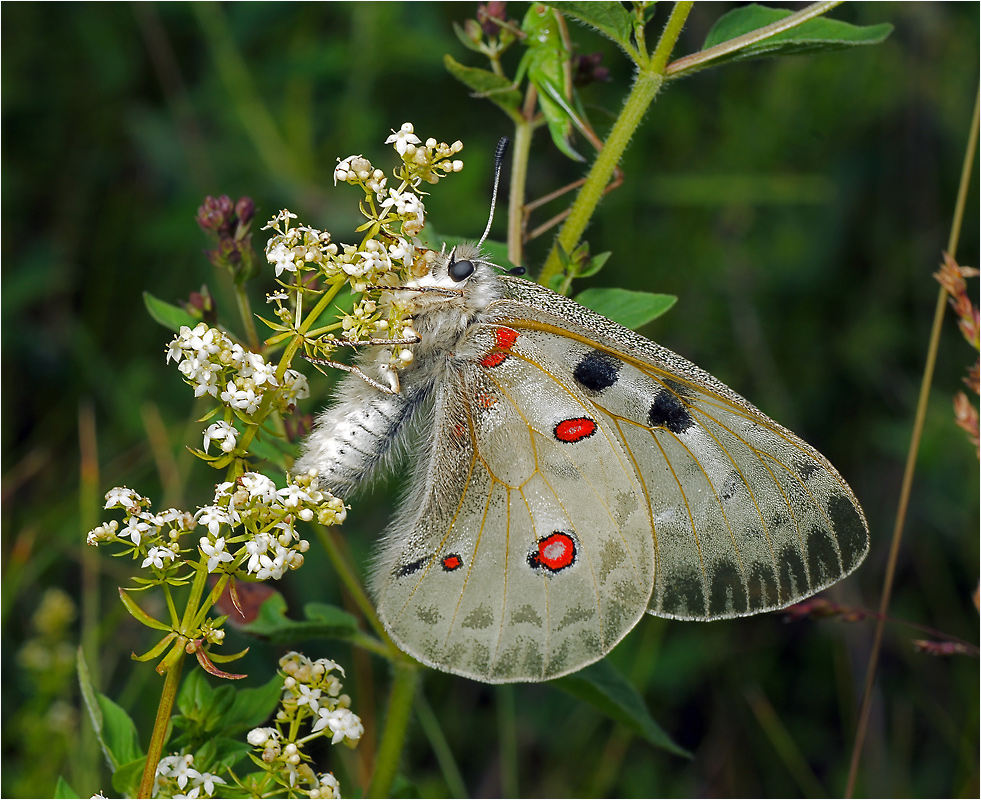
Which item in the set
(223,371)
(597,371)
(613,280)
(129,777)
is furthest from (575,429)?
(613,280)

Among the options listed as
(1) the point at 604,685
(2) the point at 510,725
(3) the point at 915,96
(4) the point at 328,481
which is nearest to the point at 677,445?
(1) the point at 604,685

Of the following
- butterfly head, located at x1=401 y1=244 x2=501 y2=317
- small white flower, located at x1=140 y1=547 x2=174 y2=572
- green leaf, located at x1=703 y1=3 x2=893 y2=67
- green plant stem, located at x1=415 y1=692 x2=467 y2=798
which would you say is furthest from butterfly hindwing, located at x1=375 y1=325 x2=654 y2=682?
green leaf, located at x1=703 y1=3 x2=893 y2=67

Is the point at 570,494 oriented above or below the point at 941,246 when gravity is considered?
above

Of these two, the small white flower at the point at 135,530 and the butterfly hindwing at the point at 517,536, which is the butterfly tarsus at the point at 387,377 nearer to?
the butterfly hindwing at the point at 517,536

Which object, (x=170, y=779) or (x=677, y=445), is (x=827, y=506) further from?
(x=170, y=779)

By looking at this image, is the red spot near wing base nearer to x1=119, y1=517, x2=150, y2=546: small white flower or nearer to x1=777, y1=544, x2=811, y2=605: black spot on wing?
x1=777, y1=544, x2=811, y2=605: black spot on wing

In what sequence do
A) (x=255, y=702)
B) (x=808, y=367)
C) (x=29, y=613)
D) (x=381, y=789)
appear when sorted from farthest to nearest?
(x=808, y=367), (x=29, y=613), (x=381, y=789), (x=255, y=702)
